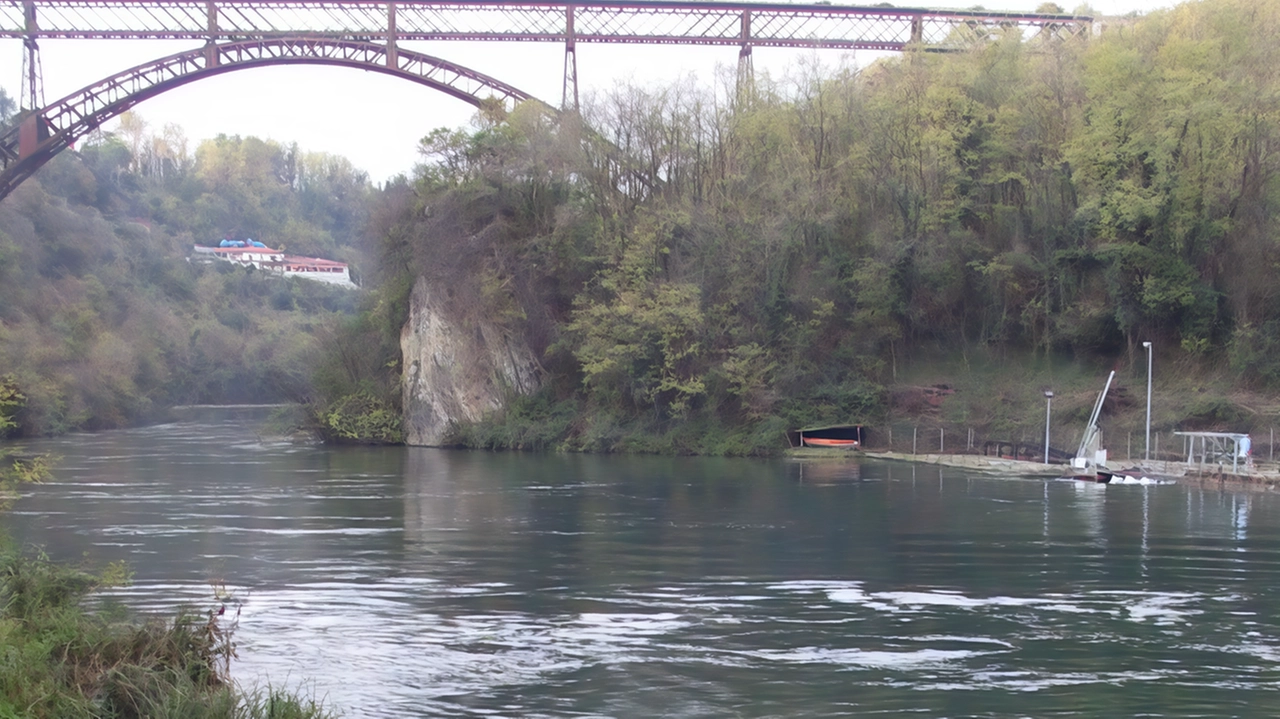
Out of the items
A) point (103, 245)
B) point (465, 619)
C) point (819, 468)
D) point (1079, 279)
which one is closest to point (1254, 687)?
point (465, 619)

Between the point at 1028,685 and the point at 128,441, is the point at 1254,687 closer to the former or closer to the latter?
the point at 1028,685

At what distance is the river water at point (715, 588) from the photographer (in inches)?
695

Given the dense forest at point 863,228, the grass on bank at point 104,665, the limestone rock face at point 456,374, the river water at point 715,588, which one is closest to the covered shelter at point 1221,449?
the river water at point 715,588

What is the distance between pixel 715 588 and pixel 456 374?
4722cm

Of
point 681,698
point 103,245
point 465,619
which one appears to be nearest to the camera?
point 681,698

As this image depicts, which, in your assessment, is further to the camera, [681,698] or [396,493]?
[396,493]

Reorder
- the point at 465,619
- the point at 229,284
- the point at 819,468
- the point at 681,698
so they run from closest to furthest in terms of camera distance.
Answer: the point at 681,698 → the point at 465,619 → the point at 819,468 → the point at 229,284

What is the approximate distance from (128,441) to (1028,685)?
6306 centimetres

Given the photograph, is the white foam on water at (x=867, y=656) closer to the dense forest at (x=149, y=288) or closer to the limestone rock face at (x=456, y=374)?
the dense forest at (x=149, y=288)

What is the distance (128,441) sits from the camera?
70938mm

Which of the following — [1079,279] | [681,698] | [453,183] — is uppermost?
[453,183]

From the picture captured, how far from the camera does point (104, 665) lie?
14.7 metres

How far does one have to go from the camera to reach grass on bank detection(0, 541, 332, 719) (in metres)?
13.1

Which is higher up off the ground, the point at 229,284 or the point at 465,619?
the point at 229,284
